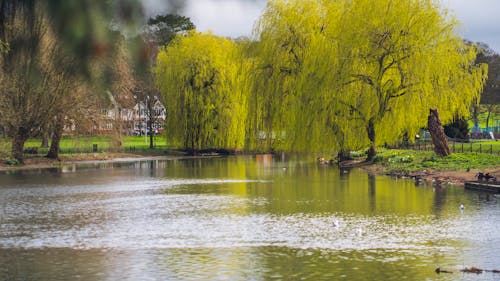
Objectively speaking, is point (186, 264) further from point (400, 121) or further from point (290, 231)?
point (400, 121)

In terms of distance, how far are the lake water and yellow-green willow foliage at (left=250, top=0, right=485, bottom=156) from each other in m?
5.94

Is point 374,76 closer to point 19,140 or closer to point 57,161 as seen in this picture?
point 19,140

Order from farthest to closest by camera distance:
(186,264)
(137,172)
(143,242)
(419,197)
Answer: (137,172)
(419,197)
(143,242)
(186,264)

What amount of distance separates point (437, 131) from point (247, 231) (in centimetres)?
2454

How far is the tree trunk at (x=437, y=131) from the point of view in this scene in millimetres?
43969

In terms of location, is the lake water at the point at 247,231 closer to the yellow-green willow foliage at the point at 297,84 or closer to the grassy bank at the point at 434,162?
the grassy bank at the point at 434,162

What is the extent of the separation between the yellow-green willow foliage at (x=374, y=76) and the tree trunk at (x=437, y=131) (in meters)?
0.66

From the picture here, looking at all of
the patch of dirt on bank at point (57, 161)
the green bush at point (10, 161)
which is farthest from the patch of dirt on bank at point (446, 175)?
the green bush at point (10, 161)

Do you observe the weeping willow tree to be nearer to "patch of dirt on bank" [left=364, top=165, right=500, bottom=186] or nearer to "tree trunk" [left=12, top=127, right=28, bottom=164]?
"patch of dirt on bank" [left=364, top=165, right=500, bottom=186]

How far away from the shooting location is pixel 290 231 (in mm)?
21984

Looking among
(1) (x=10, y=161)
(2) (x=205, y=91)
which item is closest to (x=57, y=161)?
(1) (x=10, y=161)

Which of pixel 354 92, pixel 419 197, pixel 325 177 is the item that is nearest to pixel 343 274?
pixel 419 197

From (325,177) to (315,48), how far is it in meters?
8.02

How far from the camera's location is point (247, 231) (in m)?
22.0
